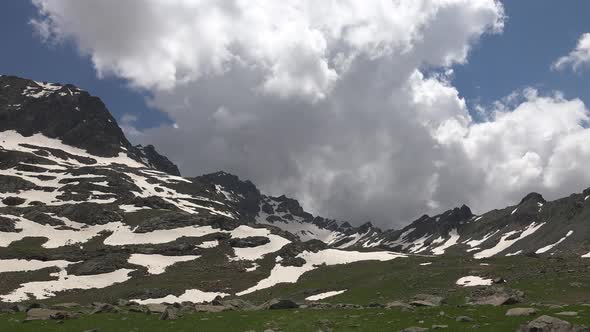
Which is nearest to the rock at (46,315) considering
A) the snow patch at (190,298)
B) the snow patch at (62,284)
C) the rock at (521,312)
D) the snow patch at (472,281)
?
the rock at (521,312)

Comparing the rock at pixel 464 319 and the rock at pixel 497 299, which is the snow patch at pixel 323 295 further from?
the rock at pixel 464 319

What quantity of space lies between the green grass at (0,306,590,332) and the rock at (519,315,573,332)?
5.35ft

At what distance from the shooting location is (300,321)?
110ft

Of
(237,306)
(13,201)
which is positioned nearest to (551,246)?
(237,306)

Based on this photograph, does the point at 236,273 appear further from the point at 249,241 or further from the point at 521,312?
the point at 521,312

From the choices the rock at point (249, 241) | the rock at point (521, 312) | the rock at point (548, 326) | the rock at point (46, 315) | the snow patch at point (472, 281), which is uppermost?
the rock at point (249, 241)

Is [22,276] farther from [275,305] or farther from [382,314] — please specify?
[382,314]

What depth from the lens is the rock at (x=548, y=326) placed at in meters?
22.8

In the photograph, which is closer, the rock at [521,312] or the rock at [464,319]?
the rock at [464,319]

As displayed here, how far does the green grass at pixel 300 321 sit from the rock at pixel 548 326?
163 centimetres

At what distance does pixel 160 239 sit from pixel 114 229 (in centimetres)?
2186

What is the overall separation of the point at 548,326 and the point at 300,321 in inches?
633

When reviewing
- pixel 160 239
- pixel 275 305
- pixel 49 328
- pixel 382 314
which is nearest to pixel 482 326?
pixel 382 314

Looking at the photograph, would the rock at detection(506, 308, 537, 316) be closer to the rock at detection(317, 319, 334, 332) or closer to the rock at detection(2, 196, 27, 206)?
the rock at detection(317, 319, 334, 332)
